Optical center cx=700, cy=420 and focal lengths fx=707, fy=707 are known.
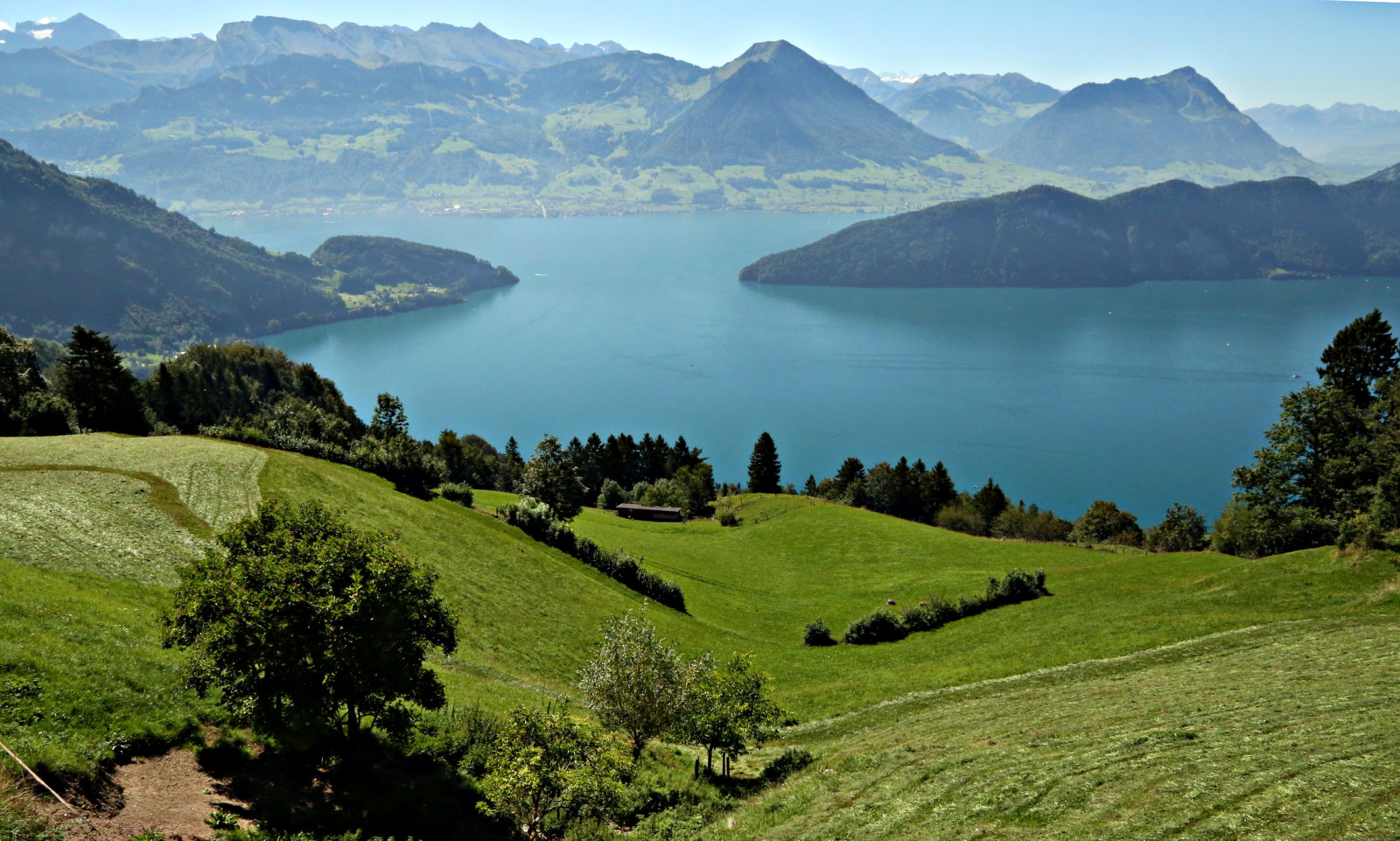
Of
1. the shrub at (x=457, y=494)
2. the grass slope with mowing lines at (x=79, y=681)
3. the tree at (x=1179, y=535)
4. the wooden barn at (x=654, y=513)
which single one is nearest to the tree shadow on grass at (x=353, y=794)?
the grass slope with mowing lines at (x=79, y=681)

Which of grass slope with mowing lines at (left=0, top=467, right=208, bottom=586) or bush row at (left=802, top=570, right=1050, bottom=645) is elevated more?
grass slope with mowing lines at (left=0, top=467, right=208, bottom=586)

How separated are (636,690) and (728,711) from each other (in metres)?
3.36

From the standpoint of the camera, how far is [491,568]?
4600cm

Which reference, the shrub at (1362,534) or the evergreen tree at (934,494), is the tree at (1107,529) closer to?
the evergreen tree at (934,494)

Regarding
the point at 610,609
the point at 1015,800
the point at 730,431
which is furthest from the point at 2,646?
the point at 730,431

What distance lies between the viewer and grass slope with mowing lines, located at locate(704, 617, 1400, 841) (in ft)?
51.0

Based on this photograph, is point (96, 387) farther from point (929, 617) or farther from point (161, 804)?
point (929, 617)

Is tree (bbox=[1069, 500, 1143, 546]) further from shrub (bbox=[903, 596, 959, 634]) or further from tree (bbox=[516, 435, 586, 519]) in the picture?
tree (bbox=[516, 435, 586, 519])

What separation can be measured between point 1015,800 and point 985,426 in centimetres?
17215

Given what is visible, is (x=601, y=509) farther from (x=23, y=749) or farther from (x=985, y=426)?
(x=985, y=426)

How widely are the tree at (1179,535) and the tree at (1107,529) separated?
256 cm

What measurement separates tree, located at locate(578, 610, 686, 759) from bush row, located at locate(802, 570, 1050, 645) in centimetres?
2501

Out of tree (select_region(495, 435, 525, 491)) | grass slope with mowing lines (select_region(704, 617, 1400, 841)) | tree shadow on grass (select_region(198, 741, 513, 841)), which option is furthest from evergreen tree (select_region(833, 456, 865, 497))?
tree shadow on grass (select_region(198, 741, 513, 841))

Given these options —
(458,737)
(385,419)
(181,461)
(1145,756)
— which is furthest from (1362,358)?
(385,419)
